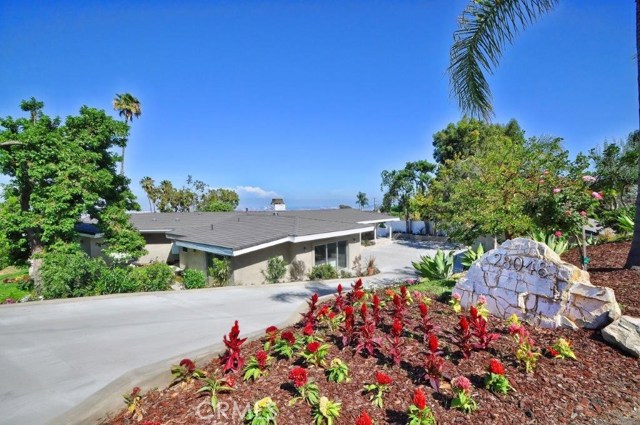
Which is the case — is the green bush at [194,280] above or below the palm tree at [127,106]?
below

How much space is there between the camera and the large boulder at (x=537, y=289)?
4.49 metres

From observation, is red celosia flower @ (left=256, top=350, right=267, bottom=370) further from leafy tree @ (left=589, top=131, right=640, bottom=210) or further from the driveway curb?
leafy tree @ (left=589, top=131, right=640, bottom=210)

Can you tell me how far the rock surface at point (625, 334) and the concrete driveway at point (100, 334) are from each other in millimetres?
5853

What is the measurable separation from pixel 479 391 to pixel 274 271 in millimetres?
12008

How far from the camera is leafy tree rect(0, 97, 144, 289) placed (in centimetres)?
1278

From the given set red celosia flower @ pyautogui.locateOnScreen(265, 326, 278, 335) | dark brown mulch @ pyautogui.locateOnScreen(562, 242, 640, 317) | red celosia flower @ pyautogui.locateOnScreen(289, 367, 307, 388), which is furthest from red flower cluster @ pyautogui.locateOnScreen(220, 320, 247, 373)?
dark brown mulch @ pyautogui.locateOnScreen(562, 242, 640, 317)

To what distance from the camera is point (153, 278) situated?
12.4 m

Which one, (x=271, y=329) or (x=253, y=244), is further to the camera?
(x=253, y=244)

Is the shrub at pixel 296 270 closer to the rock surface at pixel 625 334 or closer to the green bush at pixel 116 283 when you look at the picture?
the green bush at pixel 116 283

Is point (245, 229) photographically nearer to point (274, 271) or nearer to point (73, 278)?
point (274, 271)

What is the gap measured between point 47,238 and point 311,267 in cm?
1108

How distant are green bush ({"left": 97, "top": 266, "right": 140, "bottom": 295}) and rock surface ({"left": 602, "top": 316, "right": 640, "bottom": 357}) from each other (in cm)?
1243

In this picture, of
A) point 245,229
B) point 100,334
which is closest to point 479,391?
point 100,334

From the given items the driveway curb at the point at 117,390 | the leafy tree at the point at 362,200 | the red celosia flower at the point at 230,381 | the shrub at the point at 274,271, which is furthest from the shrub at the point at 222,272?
the leafy tree at the point at 362,200
